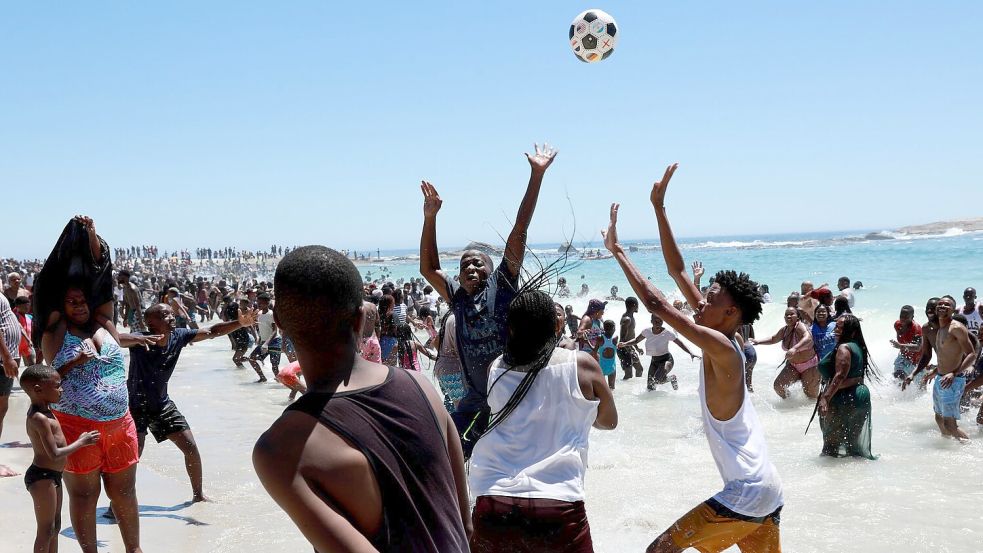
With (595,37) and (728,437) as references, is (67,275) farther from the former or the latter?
(595,37)

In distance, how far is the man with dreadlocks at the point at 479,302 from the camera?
423 cm

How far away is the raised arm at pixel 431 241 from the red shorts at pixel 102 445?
1966 millimetres

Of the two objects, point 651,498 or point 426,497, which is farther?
point 651,498

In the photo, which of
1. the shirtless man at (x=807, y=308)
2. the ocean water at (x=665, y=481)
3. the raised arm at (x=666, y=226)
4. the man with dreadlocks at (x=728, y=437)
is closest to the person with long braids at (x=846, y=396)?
the ocean water at (x=665, y=481)

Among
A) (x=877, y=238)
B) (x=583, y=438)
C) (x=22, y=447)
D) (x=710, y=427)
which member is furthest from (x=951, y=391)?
(x=877, y=238)

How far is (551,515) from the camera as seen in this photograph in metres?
3.13

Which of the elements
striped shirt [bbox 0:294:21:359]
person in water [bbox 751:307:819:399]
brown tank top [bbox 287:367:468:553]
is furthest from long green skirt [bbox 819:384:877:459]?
striped shirt [bbox 0:294:21:359]

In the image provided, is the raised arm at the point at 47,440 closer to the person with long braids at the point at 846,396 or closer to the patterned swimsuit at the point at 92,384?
the patterned swimsuit at the point at 92,384

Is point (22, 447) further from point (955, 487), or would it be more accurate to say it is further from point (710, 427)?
point (955, 487)

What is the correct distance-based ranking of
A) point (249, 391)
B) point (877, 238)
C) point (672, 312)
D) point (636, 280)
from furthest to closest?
point (877, 238)
point (249, 391)
point (636, 280)
point (672, 312)

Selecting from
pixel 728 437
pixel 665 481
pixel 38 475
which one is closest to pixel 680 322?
pixel 728 437

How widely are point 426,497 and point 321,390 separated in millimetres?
343

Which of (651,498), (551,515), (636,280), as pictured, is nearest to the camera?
(551,515)

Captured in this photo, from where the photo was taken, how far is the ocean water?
606 centimetres
